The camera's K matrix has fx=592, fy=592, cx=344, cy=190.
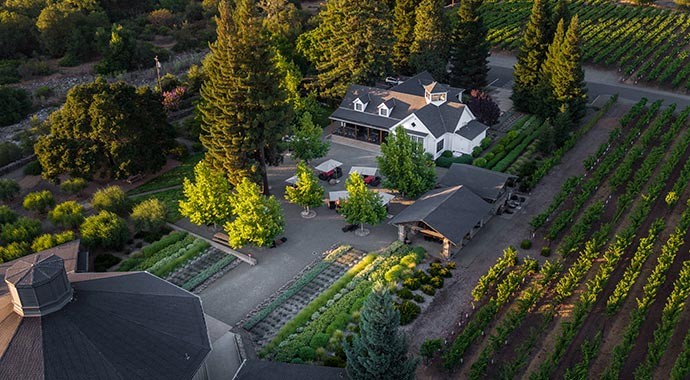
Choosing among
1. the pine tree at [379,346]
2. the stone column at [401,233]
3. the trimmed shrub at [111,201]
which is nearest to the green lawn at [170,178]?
the trimmed shrub at [111,201]

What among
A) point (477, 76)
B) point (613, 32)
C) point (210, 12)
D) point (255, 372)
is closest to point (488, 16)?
point (613, 32)

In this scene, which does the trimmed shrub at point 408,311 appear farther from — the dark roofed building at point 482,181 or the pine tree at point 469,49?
the pine tree at point 469,49

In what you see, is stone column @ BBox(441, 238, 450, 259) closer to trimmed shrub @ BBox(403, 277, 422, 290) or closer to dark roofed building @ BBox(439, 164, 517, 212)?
trimmed shrub @ BBox(403, 277, 422, 290)

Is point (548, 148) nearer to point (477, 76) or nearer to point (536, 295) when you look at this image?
point (477, 76)

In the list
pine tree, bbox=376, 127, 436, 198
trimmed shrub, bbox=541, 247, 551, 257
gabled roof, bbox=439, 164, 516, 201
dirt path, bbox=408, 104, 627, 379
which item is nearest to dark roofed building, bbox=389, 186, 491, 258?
dirt path, bbox=408, 104, 627, 379

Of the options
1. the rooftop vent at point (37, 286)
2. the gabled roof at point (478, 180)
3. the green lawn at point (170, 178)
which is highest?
the rooftop vent at point (37, 286)

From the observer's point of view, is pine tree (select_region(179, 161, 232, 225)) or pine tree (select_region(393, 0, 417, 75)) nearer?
pine tree (select_region(179, 161, 232, 225))

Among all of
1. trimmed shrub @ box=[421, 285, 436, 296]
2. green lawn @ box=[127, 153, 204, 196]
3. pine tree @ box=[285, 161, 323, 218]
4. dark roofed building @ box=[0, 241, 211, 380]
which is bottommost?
trimmed shrub @ box=[421, 285, 436, 296]
